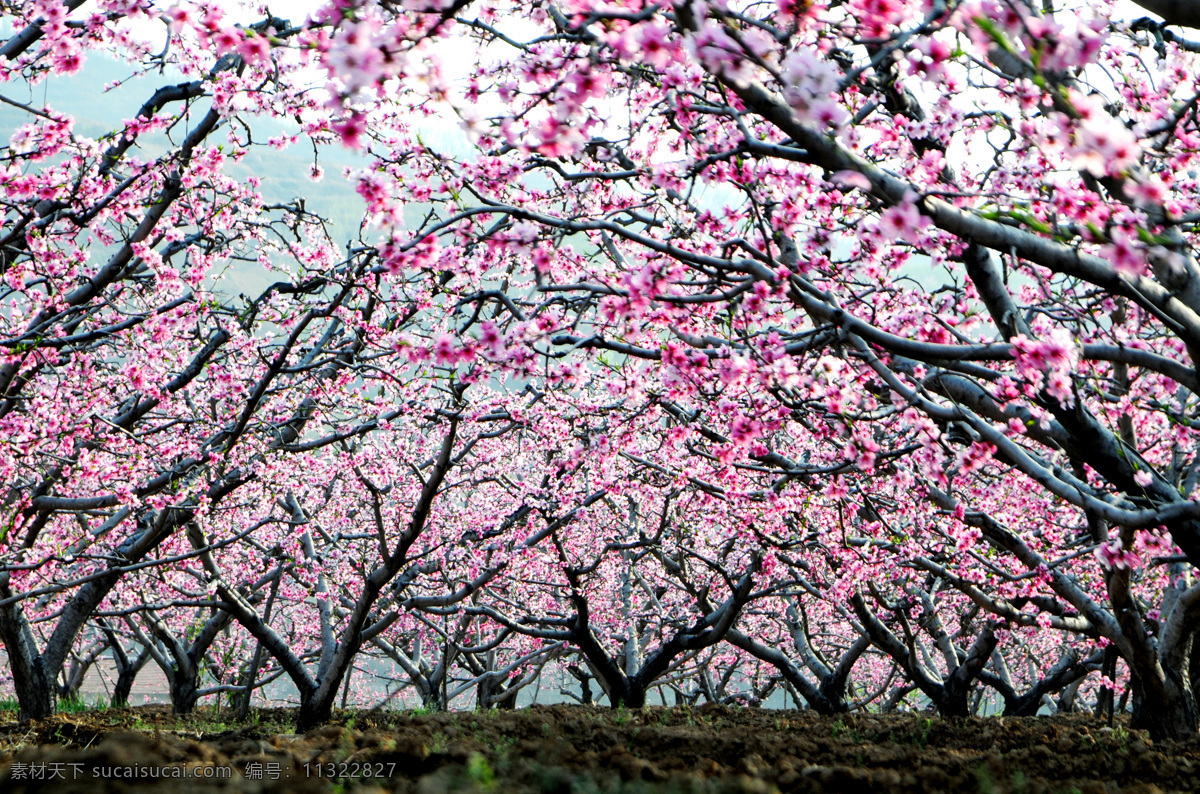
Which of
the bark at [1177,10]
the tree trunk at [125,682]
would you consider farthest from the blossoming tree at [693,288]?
the tree trunk at [125,682]

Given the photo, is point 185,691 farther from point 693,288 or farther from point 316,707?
point 693,288

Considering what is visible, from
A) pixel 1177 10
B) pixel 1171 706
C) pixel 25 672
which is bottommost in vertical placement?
pixel 1171 706

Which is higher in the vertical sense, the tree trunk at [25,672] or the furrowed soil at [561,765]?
the tree trunk at [25,672]

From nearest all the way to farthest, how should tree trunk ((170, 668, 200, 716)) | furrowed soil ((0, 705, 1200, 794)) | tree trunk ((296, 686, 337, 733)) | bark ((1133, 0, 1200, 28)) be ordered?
furrowed soil ((0, 705, 1200, 794))
bark ((1133, 0, 1200, 28))
tree trunk ((296, 686, 337, 733))
tree trunk ((170, 668, 200, 716))

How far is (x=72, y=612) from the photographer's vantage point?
10.3m

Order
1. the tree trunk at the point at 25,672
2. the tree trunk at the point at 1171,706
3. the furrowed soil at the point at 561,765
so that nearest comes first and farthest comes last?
the furrowed soil at the point at 561,765 < the tree trunk at the point at 1171,706 < the tree trunk at the point at 25,672

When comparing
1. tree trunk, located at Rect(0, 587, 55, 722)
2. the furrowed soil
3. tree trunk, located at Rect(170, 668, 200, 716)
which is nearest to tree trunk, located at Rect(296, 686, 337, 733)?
the furrowed soil

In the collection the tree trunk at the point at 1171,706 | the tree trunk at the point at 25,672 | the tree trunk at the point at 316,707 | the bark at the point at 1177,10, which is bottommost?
the tree trunk at the point at 1171,706

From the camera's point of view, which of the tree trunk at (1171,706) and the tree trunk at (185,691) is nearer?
the tree trunk at (1171,706)

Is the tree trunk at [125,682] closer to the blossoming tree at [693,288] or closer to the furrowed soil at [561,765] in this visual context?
the blossoming tree at [693,288]

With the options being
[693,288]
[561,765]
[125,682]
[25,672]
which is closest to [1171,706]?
[693,288]

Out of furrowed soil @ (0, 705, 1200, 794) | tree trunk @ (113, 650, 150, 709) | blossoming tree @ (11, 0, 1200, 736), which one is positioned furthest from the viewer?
tree trunk @ (113, 650, 150, 709)

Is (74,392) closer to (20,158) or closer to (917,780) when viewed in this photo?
(20,158)

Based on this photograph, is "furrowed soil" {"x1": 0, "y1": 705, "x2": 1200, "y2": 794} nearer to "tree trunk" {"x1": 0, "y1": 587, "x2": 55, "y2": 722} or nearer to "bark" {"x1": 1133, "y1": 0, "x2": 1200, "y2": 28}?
"bark" {"x1": 1133, "y1": 0, "x2": 1200, "y2": 28}
